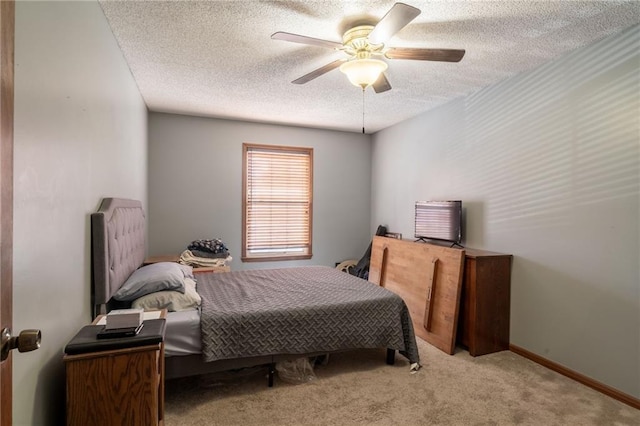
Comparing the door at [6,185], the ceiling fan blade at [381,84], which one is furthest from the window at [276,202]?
the door at [6,185]

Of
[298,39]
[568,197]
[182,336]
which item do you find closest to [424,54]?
[298,39]

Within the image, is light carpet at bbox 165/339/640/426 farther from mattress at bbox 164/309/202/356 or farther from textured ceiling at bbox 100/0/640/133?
textured ceiling at bbox 100/0/640/133

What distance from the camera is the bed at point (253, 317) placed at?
2.18m

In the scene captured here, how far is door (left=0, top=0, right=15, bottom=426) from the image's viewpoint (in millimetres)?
761

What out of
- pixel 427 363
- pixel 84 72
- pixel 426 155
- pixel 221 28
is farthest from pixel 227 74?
pixel 427 363

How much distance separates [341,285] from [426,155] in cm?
224

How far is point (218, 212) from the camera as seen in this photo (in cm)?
478

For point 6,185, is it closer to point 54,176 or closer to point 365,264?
point 54,176

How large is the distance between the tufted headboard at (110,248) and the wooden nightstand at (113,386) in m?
0.69

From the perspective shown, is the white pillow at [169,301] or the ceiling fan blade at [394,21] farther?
the white pillow at [169,301]

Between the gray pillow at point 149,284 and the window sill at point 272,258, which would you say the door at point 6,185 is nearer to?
the gray pillow at point 149,284

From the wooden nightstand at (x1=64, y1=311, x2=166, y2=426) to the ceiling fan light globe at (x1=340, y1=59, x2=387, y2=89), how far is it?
199cm

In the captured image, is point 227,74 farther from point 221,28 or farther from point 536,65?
point 536,65

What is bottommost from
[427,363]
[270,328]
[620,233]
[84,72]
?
[427,363]
